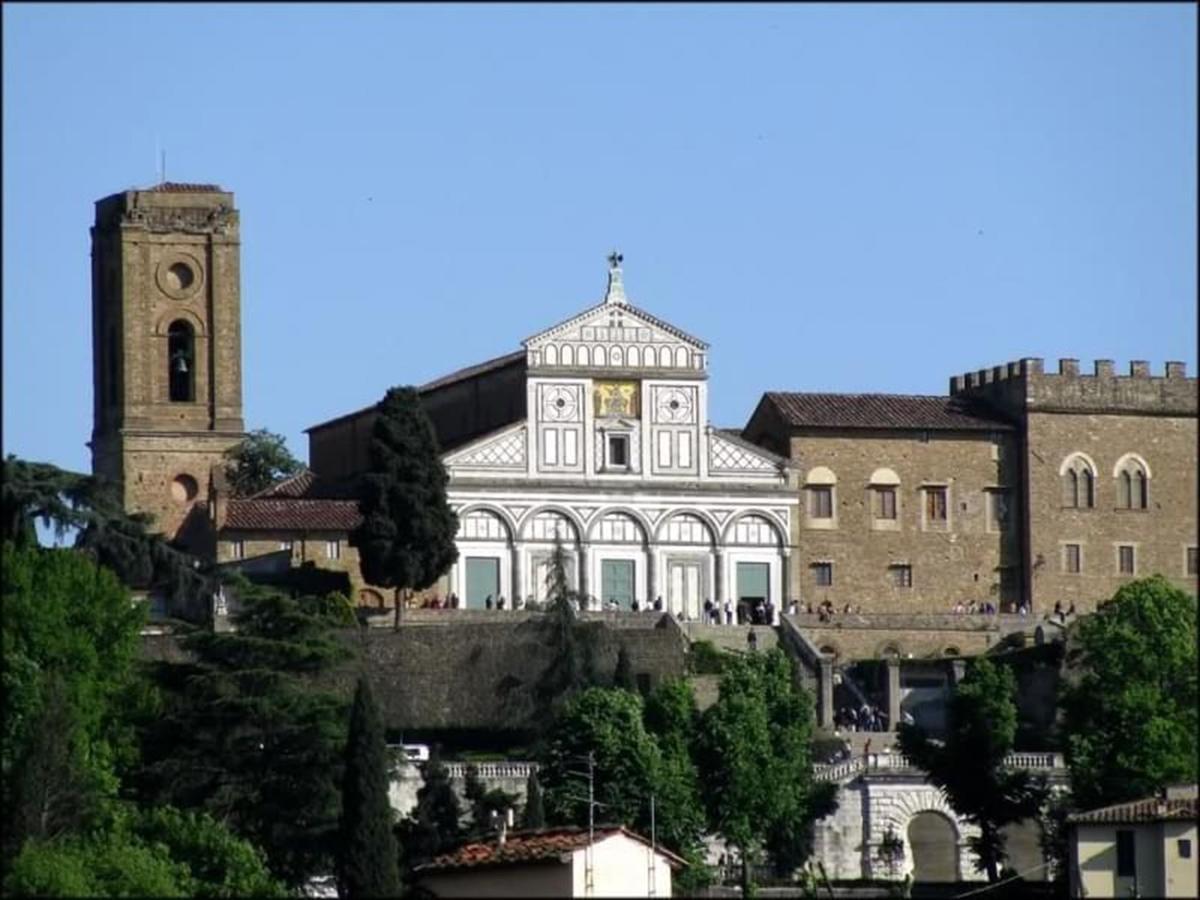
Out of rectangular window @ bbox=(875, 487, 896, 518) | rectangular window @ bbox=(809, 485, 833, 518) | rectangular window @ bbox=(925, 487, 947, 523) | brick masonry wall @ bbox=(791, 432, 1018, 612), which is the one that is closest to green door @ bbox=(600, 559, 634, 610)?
brick masonry wall @ bbox=(791, 432, 1018, 612)

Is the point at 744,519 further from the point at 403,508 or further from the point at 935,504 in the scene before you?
the point at 403,508

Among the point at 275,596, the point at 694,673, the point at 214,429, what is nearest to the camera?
the point at 275,596

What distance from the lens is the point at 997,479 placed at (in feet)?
320

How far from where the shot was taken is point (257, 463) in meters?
102

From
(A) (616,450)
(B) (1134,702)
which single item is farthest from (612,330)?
(B) (1134,702)

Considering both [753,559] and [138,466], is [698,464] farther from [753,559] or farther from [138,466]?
[138,466]

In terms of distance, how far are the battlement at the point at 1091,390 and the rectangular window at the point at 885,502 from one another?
3.24 m

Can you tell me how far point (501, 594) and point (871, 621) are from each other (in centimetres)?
658

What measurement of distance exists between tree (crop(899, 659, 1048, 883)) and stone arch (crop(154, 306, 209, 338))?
22.5m

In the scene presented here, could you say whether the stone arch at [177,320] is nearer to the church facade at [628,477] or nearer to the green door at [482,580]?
the church facade at [628,477]

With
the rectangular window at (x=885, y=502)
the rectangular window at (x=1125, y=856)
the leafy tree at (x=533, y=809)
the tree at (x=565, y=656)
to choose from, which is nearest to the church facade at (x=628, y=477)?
the rectangular window at (x=885, y=502)

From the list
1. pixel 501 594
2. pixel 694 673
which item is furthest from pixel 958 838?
pixel 501 594

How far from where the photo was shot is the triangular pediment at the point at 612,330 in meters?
94.6

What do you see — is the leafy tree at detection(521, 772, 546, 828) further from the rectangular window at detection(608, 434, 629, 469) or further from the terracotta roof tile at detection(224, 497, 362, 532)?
the rectangular window at detection(608, 434, 629, 469)
